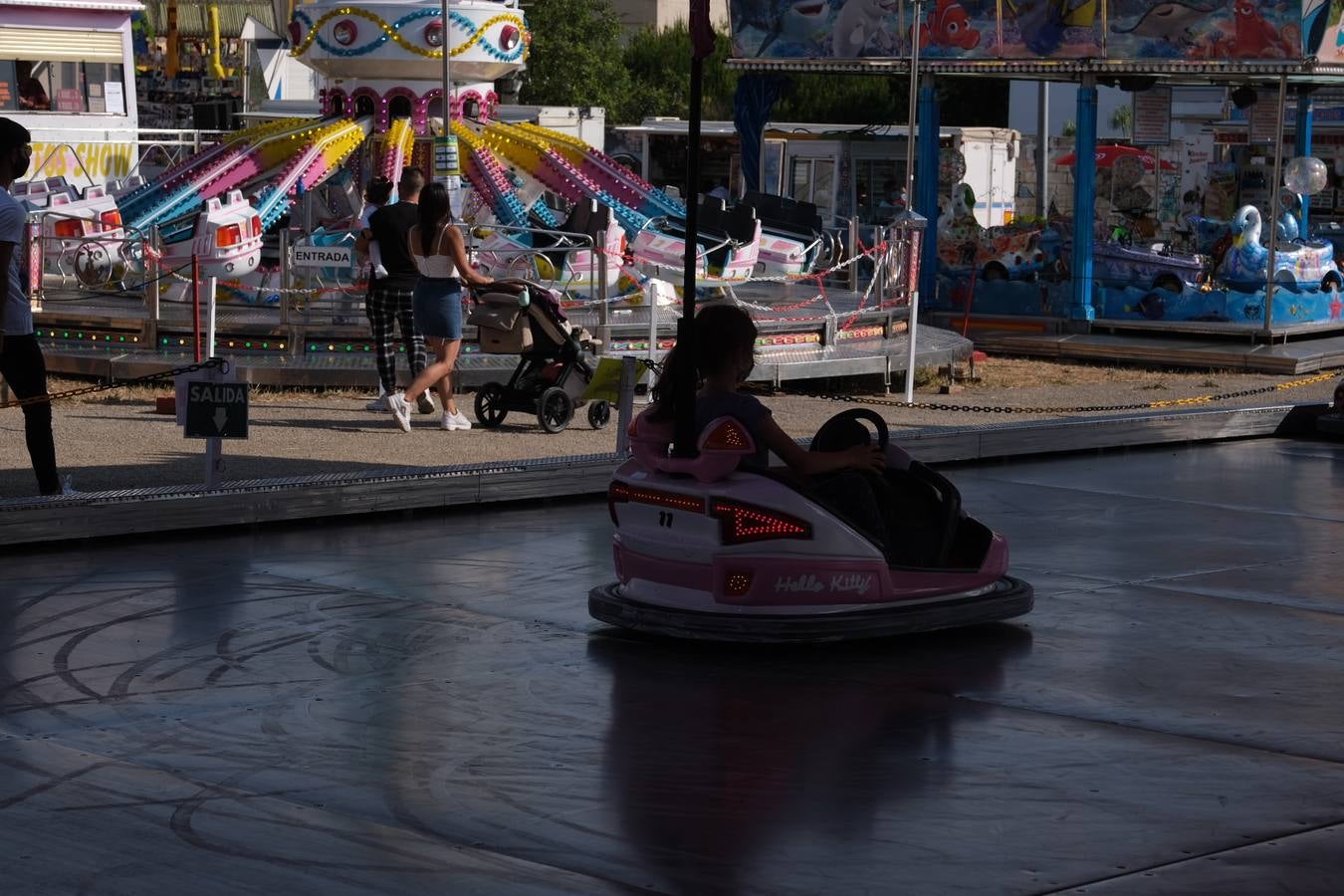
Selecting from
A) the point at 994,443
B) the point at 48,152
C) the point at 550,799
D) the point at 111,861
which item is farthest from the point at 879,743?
the point at 48,152

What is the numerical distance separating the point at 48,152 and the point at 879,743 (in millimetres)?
22030

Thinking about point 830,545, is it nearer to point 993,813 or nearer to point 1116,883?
point 993,813

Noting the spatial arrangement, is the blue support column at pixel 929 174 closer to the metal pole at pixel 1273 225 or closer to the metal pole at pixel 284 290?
the metal pole at pixel 1273 225

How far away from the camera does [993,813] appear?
18.0ft

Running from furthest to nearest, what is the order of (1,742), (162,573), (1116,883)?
1. (162,573)
2. (1,742)
3. (1116,883)

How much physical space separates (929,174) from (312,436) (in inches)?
536

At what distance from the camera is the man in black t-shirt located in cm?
1346

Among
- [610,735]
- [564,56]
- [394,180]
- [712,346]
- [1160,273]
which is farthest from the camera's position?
[564,56]

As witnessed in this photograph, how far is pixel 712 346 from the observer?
767 centimetres

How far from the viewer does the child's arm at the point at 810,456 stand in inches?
294

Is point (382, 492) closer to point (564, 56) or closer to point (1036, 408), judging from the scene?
point (1036, 408)

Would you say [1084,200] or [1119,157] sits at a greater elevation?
[1119,157]

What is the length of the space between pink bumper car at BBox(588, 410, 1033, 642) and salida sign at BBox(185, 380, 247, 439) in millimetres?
3010

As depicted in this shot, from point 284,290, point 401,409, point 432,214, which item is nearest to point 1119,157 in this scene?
point 284,290
